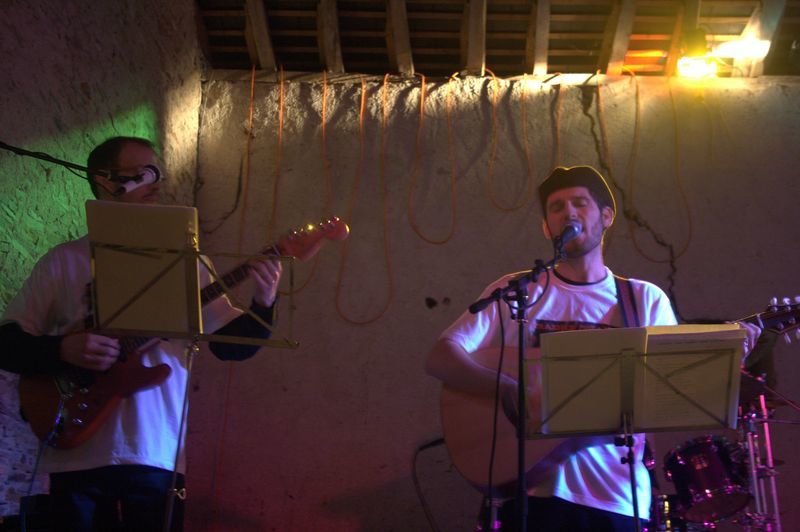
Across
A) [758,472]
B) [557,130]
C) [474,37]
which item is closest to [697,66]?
[557,130]

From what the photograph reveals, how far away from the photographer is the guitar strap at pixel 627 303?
3.29 m

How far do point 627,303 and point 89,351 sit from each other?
205 centimetres

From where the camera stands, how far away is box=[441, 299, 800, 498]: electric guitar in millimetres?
3031

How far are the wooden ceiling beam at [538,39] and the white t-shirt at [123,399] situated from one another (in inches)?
133

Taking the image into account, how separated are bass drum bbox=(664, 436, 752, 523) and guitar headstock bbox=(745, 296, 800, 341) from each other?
579mm

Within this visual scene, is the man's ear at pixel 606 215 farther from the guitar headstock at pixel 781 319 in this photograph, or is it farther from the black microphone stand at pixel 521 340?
the guitar headstock at pixel 781 319

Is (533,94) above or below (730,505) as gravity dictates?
above

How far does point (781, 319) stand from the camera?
392 centimetres

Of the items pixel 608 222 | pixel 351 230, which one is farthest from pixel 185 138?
pixel 608 222

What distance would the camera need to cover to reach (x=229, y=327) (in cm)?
324

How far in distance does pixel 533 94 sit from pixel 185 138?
243 cm

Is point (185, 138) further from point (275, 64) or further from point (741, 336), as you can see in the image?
point (741, 336)

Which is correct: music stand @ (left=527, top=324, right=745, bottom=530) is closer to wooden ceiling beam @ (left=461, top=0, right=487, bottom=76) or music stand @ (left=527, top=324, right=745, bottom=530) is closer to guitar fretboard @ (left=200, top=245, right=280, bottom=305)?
guitar fretboard @ (left=200, top=245, right=280, bottom=305)

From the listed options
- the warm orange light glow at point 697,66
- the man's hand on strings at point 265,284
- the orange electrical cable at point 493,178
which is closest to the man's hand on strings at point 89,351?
the man's hand on strings at point 265,284
